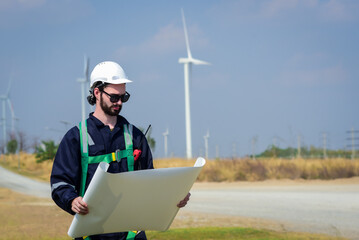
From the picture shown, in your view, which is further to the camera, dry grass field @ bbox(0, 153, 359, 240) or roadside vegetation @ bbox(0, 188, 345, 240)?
dry grass field @ bbox(0, 153, 359, 240)

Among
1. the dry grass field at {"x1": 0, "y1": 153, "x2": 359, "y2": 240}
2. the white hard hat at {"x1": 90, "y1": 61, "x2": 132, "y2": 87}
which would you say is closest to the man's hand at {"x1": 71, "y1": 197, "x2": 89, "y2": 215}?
the white hard hat at {"x1": 90, "y1": 61, "x2": 132, "y2": 87}

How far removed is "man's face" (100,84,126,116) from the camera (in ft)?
13.4

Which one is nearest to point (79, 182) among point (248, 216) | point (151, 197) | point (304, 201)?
point (151, 197)

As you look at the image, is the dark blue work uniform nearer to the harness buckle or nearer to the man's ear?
the harness buckle

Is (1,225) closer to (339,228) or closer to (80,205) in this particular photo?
(339,228)

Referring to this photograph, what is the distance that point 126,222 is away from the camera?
3.90m

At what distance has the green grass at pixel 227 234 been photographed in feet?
34.3

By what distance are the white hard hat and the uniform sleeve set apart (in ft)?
1.37

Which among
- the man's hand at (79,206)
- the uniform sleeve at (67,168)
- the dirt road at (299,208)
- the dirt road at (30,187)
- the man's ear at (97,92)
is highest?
the man's ear at (97,92)

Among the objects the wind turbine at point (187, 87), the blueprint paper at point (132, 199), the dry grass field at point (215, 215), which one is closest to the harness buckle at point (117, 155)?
the blueprint paper at point (132, 199)

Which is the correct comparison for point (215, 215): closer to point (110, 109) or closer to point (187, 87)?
point (110, 109)

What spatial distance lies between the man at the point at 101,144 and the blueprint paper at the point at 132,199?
0.46ft

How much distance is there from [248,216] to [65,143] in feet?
35.9

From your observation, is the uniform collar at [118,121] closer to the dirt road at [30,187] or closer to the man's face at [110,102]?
the man's face at [110,102]
